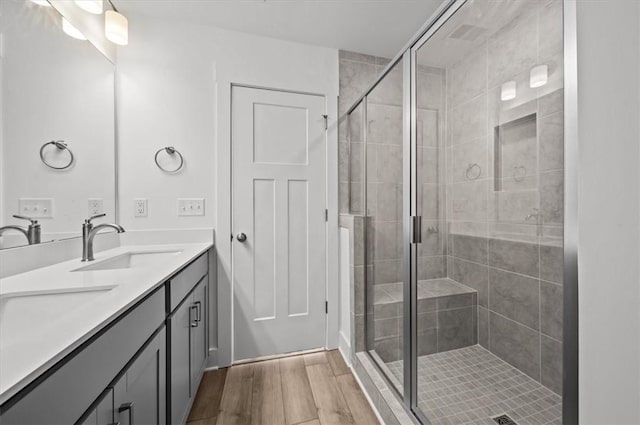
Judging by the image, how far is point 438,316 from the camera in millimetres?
1324

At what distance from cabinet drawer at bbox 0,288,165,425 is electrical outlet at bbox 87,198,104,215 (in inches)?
43.2

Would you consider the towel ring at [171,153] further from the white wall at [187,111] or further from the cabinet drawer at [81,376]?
the cabinet drawer at [81,376]

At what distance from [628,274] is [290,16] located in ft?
6.76

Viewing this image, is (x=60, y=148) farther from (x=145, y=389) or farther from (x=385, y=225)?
(x=385, y=225)

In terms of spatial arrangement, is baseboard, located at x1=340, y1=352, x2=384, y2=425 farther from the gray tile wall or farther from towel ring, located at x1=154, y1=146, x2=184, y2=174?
towel ring, located at x1=154, y1=146, x2=184, y2=174

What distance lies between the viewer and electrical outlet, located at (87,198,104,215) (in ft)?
4.97

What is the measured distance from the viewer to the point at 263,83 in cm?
190

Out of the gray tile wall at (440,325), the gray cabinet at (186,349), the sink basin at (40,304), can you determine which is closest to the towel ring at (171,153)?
the gray cabinet at (186,349)

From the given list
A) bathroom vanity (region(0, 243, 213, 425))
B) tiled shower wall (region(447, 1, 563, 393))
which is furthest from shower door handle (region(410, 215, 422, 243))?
bathroom vanity (region(0, 243, 213, 425))

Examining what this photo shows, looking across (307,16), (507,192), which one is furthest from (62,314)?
(307,16)

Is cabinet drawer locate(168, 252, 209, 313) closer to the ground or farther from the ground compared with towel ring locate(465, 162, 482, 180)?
closer to the ground

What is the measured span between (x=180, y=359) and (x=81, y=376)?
2.32ft

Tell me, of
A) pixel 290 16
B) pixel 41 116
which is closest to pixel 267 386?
pixel 41 116

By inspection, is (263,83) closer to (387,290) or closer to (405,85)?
(405,85)
